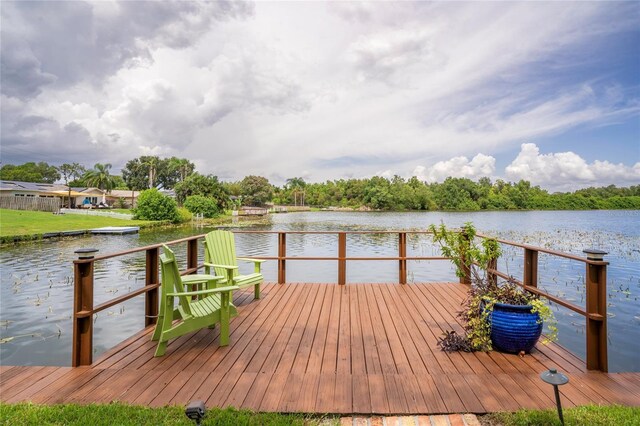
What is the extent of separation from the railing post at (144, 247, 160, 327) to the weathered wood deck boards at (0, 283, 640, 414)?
1.54 feet

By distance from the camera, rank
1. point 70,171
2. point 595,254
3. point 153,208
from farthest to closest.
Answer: point 70,171
point 153,208
point 595,254

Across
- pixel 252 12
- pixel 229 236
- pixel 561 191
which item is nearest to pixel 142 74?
pixel 252 12

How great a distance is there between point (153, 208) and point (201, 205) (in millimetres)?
8260

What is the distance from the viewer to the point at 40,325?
5.99 meters

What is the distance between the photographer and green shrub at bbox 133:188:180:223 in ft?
105

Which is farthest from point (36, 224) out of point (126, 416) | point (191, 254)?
point (126, 416)

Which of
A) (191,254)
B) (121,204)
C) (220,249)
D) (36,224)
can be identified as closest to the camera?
(220,249)

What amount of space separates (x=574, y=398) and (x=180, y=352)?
300 centimetres

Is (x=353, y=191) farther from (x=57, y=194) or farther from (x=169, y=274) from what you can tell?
(x=169, y=274)

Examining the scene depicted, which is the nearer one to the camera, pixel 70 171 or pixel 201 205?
pixel 201 205

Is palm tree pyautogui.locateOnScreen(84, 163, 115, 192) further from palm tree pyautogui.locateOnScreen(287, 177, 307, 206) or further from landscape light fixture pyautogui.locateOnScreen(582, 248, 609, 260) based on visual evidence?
landscape light fixture pyautogui.locateOnScreen(582, 248, 609, 260)

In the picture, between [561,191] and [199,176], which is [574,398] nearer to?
[199,176]

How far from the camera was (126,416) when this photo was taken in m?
1.97

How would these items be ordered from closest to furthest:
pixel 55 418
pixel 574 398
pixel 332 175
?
pixel 55 418 → pixel 574 398 → pixel 332 175
